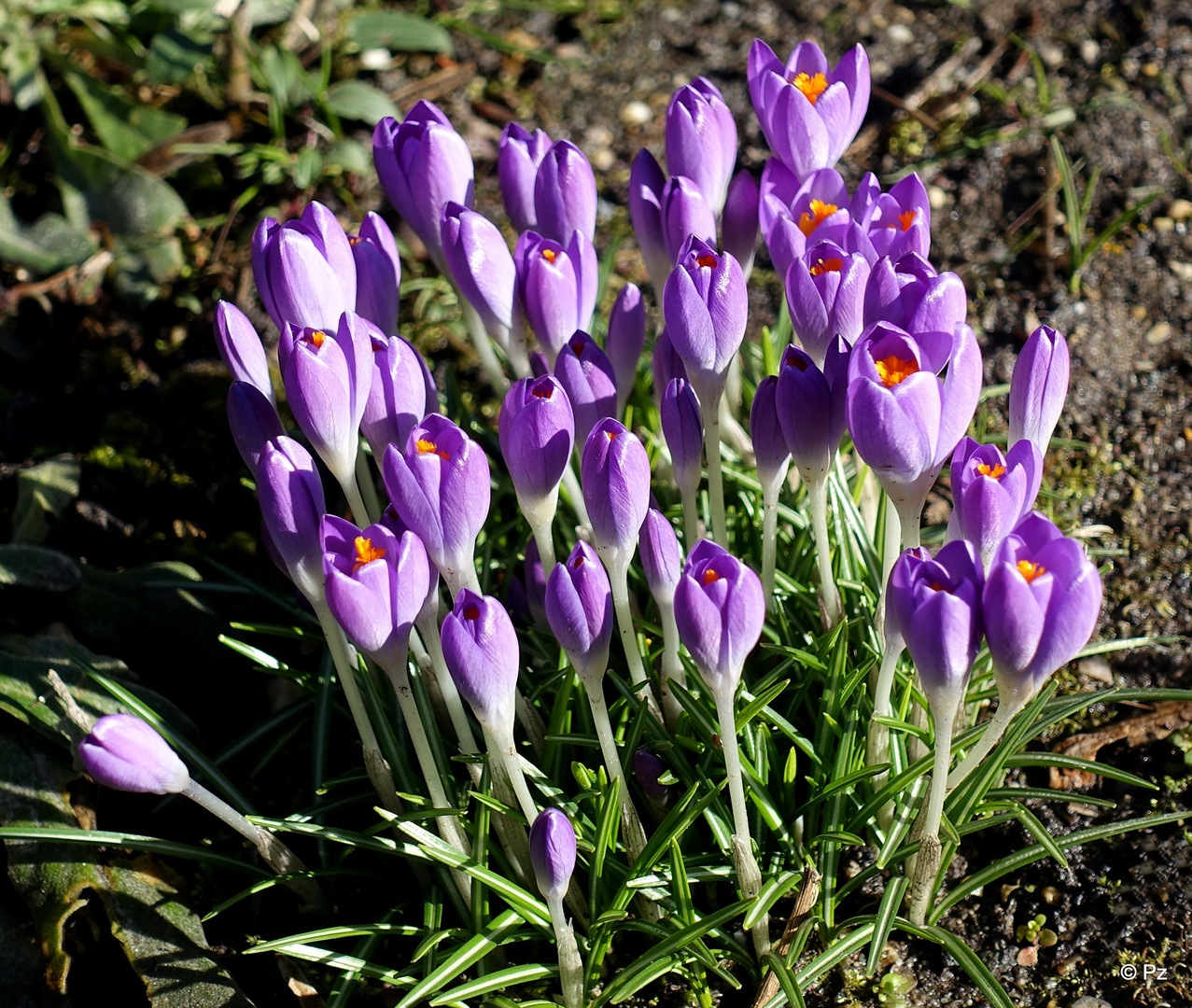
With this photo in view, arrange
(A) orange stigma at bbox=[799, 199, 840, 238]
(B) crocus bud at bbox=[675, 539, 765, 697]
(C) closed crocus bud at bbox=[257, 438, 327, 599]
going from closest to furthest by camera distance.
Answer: (B) crocus bud at bbox=[675, 539, 765, 697] → (C) closed crocus bud at bbox=[257, 438, 327, 599] → (A) orange stigma at bbox=[799, 199, 840, 238]

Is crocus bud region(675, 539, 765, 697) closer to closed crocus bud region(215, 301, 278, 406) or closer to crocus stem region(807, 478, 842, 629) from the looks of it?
crocus stem region(807, 478, 842, 629)

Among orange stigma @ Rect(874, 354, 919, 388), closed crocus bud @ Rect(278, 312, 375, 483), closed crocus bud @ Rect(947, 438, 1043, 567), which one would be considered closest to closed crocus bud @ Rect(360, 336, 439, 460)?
closed crocus bud @ Rect(278, 312, 375, 483)

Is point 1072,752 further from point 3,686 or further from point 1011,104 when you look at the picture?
point 1011,104

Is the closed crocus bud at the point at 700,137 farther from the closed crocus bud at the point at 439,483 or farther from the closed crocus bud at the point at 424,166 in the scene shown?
the closed crocus bud at the point at 439,483

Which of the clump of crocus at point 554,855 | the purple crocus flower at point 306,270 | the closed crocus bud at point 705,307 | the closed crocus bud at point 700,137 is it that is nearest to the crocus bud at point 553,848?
the clump of crocus at point 554,855

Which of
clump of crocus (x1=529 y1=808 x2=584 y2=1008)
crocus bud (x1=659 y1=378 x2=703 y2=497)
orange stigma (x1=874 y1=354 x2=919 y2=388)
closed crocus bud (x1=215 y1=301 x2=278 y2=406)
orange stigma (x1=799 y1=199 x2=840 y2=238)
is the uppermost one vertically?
orange stigma (x1=799 y1=199 x2=840 y2=238)

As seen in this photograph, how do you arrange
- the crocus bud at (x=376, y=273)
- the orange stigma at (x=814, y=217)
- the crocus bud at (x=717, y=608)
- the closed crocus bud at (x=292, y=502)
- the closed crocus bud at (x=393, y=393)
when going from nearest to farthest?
1. the crocus bud at (x=717, y=608)
2. the closed crocus bud at (x=292, y=502)
3. the closed crocus bud at (x=393, y=393)
4. the orange stigma at (x=814, y=217)
5. the crocus bud at (x=376, y=273)

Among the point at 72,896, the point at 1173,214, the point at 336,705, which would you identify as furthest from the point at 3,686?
the point at 1173,214
